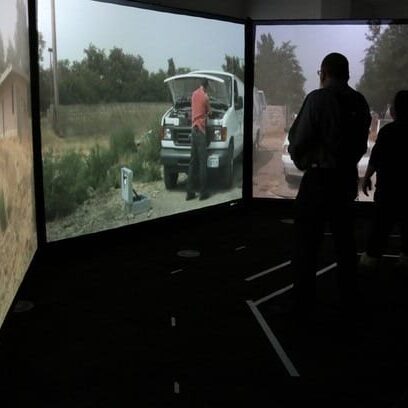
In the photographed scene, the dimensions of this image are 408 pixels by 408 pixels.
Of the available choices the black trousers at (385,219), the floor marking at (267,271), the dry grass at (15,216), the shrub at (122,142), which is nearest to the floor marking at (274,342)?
the floor marking at (267,271)

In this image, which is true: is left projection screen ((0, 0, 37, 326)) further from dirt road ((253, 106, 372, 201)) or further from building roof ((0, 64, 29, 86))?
dirt road ((253, 106, 372, 201))

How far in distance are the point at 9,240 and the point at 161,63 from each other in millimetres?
2608

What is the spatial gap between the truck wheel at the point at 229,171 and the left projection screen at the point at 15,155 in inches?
93.6

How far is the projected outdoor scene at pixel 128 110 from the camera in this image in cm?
439

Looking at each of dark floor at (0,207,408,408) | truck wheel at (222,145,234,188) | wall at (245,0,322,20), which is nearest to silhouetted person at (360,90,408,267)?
dark floor at (0,207,408,408)

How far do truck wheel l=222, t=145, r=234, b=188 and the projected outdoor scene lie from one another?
0.01 metres

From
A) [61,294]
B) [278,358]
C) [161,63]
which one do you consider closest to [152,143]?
[161,63]

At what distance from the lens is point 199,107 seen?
5.54m

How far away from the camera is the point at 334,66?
131 inches

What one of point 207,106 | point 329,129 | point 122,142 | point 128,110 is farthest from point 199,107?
point 329,129

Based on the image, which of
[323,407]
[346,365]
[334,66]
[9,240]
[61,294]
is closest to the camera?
[323,407]

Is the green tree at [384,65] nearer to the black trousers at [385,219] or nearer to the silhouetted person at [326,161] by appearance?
the black trousers at [385,219]

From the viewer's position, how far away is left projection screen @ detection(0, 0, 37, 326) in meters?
2.98

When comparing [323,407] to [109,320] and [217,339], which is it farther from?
[109,320]
